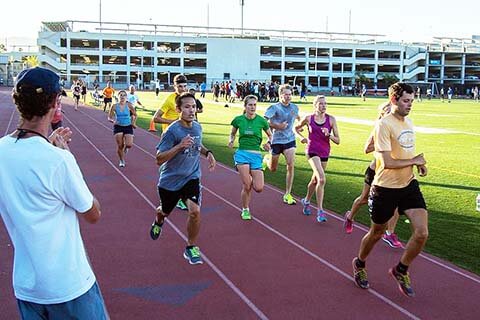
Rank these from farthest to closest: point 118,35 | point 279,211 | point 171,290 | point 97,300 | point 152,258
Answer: point 118,35
point 279,211
point 152,258
point 171,290
point 97,300

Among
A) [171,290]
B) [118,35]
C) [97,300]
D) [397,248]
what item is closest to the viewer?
[97,300]

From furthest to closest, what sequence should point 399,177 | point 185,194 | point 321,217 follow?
point 321,217 < point 185,194 < point 399,177

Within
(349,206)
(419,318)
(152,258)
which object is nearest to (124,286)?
(152,258)

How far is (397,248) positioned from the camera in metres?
7.25

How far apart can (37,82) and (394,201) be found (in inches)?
152

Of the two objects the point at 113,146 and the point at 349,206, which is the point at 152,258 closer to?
the point at 349,206

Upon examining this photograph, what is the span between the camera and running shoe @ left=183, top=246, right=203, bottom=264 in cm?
648

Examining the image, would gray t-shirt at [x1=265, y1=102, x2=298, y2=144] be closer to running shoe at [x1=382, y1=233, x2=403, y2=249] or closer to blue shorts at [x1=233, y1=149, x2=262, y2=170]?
blue shorts at [x1=233, y1=149, x2=262, y2=170]

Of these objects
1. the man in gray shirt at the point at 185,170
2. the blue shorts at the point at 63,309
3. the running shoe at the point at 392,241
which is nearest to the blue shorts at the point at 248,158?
the man in gray shirt at the point at 185,170

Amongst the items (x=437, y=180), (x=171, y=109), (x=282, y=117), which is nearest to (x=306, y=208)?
(x=282, y=117)

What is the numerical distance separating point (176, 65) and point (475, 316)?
299ft

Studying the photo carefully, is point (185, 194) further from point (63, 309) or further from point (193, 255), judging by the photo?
point (63, 309)

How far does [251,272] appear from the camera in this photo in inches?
246

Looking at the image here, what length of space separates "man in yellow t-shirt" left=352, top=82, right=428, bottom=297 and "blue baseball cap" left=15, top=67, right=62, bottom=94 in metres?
3.61
